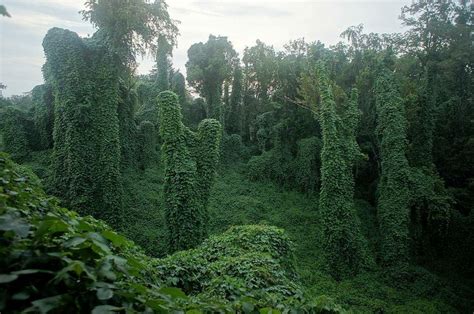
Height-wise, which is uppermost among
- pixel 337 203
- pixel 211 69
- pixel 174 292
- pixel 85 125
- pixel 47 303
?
pixel 211 69

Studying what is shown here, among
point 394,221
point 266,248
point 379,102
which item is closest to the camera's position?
point 266,248

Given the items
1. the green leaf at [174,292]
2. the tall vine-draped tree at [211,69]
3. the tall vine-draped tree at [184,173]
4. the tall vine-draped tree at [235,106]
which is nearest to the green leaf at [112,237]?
the green leaf at [174,292]

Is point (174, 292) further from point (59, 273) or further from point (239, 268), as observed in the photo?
point (239, 268)

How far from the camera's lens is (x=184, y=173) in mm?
10180

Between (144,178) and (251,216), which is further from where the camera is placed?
(144,178)

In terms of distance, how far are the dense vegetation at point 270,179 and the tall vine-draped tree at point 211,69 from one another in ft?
7.97

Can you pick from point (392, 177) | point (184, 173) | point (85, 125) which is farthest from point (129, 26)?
point (392, 177)

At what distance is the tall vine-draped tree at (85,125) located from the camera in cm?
1122

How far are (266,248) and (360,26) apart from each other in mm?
15335

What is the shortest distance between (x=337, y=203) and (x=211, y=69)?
44.2 ft

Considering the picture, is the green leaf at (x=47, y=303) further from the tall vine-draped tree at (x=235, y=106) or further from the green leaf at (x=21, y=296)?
the tall vine-draped tree at (x=235, y=106)

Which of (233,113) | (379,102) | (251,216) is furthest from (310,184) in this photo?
(233,113)

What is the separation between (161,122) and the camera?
10.4 meters

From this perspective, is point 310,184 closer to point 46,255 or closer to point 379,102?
point 379,102
